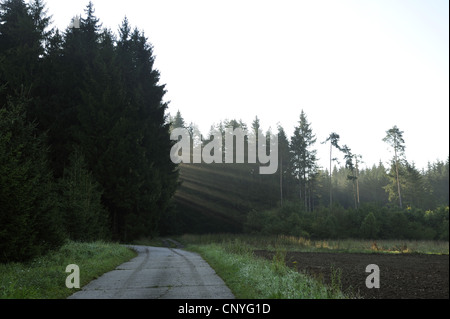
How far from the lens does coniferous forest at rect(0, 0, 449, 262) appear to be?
10.7 metres

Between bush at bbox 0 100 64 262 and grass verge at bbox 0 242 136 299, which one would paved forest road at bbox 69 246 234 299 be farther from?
bush at bbox 0 100 64 262

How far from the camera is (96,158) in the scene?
92.5 feet

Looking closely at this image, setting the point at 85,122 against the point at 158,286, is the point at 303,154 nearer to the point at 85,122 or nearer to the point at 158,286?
the point at 85,122

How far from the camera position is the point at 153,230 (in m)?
32.9

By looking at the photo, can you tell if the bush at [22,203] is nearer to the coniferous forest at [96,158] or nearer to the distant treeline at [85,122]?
the coniferous forest at [96,158]

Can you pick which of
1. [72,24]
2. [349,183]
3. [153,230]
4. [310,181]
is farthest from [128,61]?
[349,183]

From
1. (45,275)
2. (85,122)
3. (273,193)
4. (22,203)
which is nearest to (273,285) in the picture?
(45,275)

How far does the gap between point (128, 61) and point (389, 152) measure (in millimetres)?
38073

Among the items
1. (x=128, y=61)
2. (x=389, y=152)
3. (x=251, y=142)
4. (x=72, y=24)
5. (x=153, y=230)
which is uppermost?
(x=72, y=24)

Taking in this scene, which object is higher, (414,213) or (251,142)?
(251,142)

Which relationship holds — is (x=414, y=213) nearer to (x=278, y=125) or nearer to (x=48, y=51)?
(x=48, y=51)

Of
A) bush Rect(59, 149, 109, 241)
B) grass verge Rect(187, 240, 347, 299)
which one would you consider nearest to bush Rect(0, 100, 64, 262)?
bush Rect(59, 149, 109, 241)

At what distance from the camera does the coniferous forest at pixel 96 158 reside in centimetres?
1066

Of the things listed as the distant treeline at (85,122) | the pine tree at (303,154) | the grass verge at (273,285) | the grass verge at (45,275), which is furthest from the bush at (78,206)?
the pine tree at (303,154)
